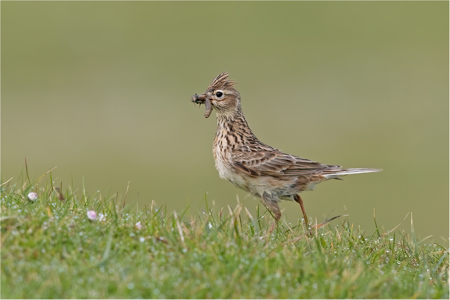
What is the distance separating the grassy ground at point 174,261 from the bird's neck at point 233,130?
254cm

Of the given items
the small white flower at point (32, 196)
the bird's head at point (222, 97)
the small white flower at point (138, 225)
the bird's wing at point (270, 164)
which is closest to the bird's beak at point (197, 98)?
Answer: the bird's head at point (222, 97)

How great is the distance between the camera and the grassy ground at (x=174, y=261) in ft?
19.4

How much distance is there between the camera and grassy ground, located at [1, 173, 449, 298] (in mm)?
5910

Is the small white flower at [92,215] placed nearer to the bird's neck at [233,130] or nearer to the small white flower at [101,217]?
the small white flower at [101,217]

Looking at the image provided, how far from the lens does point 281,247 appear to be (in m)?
7.12

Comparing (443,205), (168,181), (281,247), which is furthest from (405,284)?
(168,181)

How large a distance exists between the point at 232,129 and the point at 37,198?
3403 millimetres

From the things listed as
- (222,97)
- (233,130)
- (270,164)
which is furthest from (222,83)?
(270,164)

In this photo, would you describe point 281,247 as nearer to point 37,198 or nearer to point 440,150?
point 37,198

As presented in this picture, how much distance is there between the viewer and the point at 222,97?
1064 centimetres

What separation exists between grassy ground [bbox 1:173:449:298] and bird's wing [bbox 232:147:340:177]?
1901 millimetres

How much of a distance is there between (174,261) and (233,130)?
4339mm

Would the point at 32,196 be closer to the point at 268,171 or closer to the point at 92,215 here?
the point at 92,215

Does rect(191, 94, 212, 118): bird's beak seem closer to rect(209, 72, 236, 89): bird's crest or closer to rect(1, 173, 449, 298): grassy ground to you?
rect(209, 72, 236, 89): bird's crest
